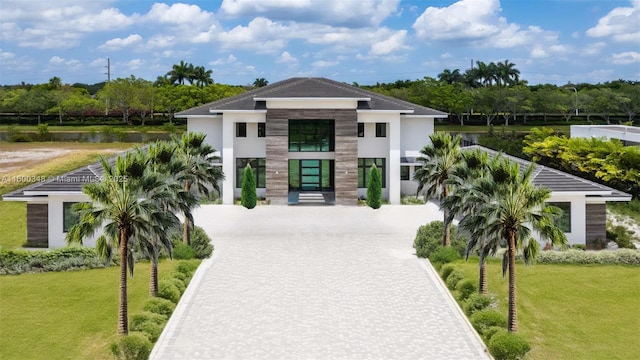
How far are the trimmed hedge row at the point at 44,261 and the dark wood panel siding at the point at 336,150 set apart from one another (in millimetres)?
15298

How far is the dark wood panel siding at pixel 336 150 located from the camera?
37.2 m

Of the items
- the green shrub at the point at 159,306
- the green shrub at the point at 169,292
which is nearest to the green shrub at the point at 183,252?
the green shrub at the point at 169,292

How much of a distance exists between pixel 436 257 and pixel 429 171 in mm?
4128

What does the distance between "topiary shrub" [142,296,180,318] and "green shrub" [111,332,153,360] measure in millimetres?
2498

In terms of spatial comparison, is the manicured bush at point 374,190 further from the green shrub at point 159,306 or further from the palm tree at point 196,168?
the green shrub at point 159,306

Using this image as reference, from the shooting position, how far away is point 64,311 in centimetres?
1905

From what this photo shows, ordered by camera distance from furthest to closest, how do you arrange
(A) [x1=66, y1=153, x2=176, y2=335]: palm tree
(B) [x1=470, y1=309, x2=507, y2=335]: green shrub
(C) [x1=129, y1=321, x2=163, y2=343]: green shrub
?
(B) [x1=470, y1=309, x2=507, y2=335]: green shrub → (C) [x1=129, y1=321, x2=163, y2=343]: green shrub → (A) [x1=66, y1=153, x2=176, y2=335]: palm tree

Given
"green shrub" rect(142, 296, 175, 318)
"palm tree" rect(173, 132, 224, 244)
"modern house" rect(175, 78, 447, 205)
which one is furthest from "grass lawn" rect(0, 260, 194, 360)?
"modern house" rect(175, 78, 447, 205)

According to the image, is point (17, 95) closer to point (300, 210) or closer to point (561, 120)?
point (300, 210)

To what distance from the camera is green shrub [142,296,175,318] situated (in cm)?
1842

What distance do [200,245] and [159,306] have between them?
6300 millimetres

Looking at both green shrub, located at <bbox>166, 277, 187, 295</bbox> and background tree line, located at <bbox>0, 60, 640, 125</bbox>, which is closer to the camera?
green shrub, located at <bbox>166, 277, 187, 295</bbox>

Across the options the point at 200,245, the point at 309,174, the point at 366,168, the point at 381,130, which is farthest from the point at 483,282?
the point at 309,174

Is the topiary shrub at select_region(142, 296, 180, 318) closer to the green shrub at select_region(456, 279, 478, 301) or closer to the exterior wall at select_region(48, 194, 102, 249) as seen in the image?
the green shrub at select_region(456, 279, 478, 301)
